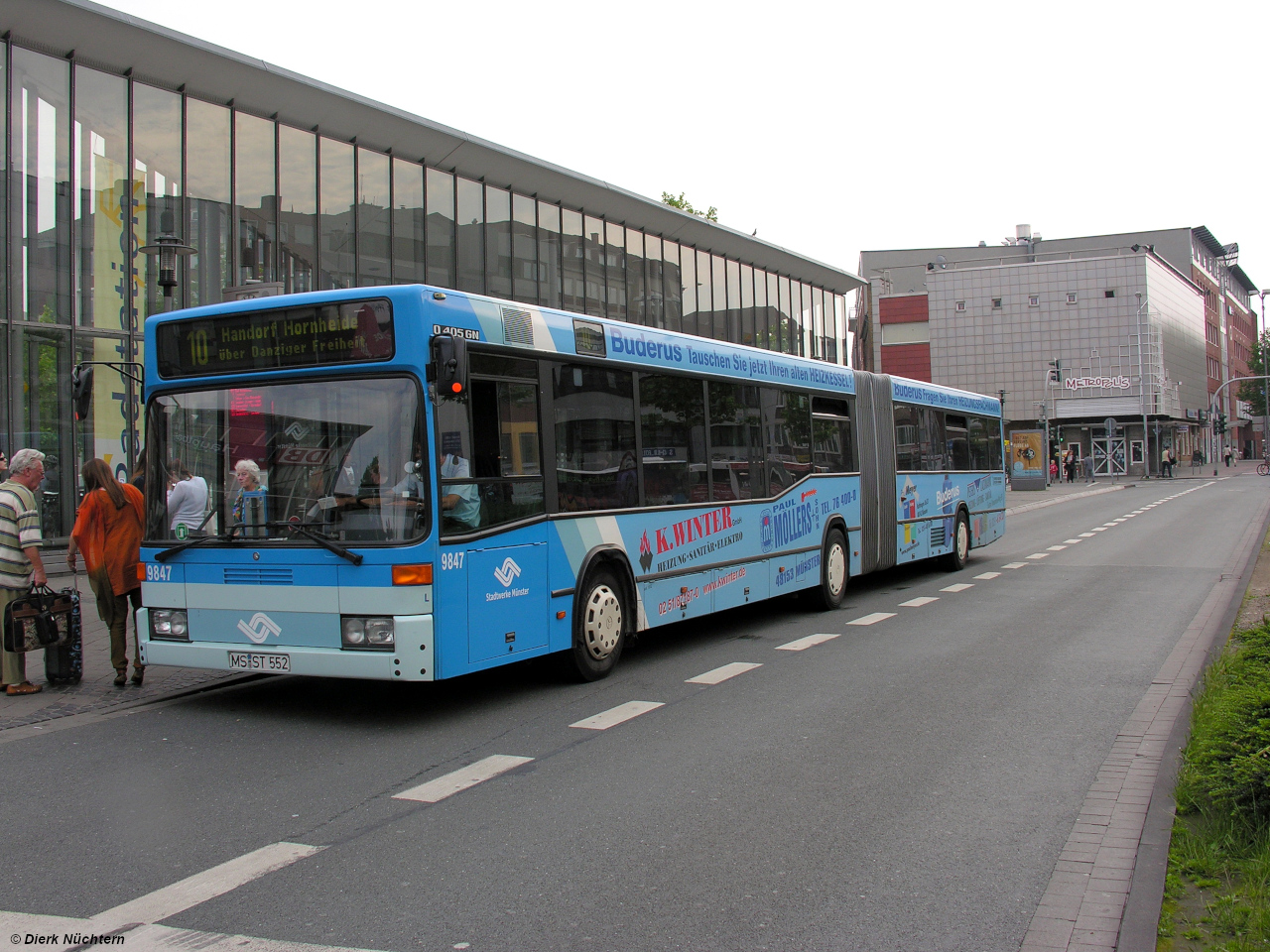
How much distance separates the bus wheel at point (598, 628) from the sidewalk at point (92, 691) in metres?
2.86

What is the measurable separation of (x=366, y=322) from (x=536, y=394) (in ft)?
4.65

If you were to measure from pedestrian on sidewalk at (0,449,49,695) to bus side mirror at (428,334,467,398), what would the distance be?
3486 millimetres

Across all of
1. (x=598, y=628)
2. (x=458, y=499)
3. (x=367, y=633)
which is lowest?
(x=598, y=628)

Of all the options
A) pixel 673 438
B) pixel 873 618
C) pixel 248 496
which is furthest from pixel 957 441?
pixel 248 496

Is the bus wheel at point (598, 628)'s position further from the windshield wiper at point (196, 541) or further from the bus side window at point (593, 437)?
the windshield wiper at point (196, 541)

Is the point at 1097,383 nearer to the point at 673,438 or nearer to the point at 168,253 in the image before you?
the point at 168,253

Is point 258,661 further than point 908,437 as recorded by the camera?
No

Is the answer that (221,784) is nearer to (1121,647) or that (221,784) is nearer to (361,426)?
(361,426)

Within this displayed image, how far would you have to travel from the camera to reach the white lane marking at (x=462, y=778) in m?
5.59

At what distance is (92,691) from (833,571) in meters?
7.76

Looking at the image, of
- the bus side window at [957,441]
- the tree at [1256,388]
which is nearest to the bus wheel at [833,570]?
the bus side window at [957,441]

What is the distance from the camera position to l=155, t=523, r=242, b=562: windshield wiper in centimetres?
738

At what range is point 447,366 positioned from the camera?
6.71 metres

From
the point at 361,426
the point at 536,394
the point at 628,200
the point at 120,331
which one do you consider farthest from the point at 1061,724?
the point at 628,200
